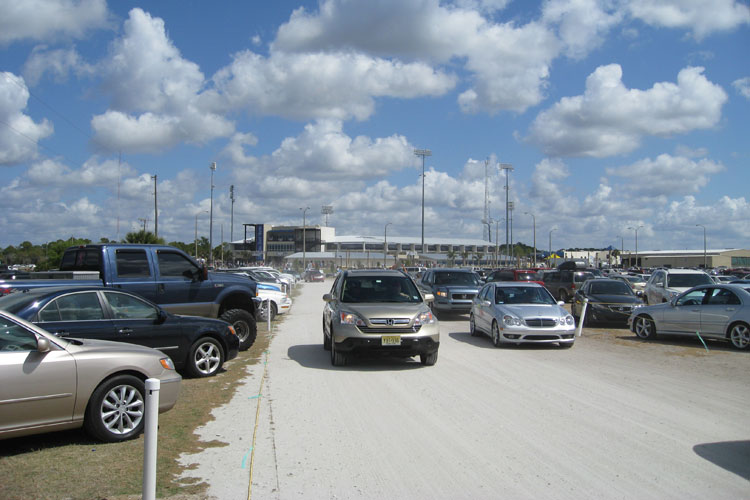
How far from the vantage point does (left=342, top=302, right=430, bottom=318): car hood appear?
11.0 meters

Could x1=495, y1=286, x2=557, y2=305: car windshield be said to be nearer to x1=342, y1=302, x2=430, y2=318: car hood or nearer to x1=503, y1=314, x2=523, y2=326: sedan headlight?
x1=503, y1=314, x2=523, y2=326: sedan headlight

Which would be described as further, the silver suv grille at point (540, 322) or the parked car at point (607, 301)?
the parked car at point (607, 301)

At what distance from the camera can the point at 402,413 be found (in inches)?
308

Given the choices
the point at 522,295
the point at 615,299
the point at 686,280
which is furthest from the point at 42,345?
the point at 686,280

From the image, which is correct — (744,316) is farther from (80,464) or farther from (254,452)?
(80,464)

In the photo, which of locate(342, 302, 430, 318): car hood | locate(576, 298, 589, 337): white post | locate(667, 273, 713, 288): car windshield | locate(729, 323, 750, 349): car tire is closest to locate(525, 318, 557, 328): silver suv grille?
locate(342, 302, 430, 318): car hood

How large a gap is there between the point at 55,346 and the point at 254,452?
216cm

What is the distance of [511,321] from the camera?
14.0 meters

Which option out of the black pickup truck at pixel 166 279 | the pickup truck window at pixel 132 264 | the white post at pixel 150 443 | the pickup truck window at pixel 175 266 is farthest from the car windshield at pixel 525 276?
the white post at pixel 150 443

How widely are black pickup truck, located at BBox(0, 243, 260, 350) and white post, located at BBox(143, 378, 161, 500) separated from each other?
7013mm

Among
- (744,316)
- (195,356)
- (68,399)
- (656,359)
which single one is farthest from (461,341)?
(68,399)

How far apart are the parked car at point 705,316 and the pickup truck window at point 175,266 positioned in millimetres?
11106

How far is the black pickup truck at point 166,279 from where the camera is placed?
37.8 ft

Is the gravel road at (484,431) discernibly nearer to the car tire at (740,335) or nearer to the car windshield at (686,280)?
the car tire at (740,335)
